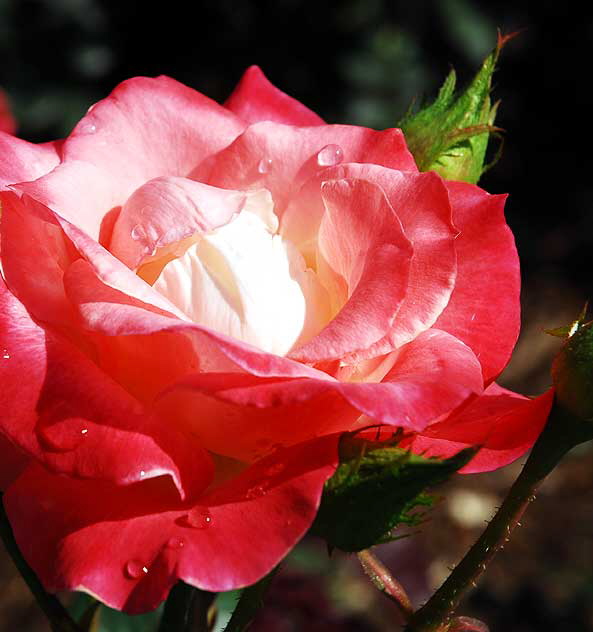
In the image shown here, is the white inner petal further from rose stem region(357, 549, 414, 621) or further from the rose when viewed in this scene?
rose stem region(357, 549, 414, 621)

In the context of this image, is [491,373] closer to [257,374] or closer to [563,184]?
[257,374]

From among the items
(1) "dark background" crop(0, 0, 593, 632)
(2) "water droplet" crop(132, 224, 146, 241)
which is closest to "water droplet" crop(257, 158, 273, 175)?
(2) "water droplet" crop(132, 224, 146, 241)

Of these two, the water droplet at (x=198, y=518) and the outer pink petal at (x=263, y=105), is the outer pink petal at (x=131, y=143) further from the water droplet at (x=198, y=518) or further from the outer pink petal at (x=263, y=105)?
the water droplet at (x=198, y=518)

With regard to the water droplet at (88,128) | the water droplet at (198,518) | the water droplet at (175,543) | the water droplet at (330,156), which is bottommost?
the water droplet at (198,518)

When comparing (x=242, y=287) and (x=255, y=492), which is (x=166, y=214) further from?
(x=255, y=492)

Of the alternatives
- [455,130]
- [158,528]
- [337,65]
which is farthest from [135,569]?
[337,65]

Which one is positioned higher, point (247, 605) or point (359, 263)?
point (359, 263)

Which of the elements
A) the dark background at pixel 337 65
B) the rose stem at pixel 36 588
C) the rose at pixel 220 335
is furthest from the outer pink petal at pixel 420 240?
A: the dark background at pixel 337 65
